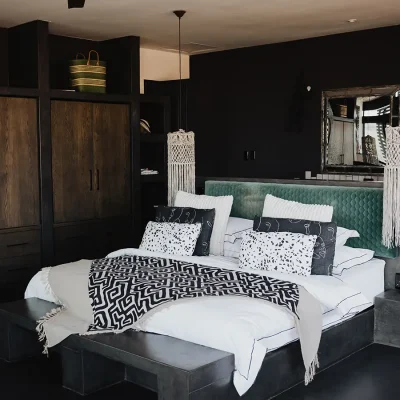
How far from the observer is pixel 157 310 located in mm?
3398

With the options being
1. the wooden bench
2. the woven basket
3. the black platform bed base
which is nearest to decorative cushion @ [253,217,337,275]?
the black platform bed base

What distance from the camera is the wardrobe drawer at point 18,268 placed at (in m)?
5.28

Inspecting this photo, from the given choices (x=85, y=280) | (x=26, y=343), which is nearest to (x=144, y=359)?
(x=85, y=280)

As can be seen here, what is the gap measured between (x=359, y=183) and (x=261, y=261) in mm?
1075

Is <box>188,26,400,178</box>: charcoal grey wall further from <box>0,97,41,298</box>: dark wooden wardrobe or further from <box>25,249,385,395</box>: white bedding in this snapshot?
<box>25,249,385,395</box>: white bedding

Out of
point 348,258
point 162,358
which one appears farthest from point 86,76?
point 162,358

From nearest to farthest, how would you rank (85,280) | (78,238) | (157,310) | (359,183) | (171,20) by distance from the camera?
(157,310)
(85,280)
(359,183)
(171,20)
(78,238)

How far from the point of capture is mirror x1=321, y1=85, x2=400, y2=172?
19.4 feet

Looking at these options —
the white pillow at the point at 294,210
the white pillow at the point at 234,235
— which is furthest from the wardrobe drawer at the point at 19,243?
the white pillow at the point at 294,210

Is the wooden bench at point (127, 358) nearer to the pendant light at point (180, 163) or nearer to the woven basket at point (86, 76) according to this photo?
the pendant light at point (180, 163)

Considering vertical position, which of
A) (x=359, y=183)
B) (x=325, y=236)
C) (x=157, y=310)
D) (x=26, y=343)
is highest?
(x=359, y=183)

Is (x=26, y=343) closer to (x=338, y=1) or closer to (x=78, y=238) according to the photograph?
(x=78, y=238)

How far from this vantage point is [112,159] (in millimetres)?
6039

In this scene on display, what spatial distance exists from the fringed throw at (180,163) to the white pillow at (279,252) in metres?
1.39
